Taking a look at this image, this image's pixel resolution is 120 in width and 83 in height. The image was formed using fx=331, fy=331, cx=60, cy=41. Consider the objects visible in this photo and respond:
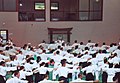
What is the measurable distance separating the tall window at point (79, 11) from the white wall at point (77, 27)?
1.59ft

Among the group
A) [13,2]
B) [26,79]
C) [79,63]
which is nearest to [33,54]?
[79,63]

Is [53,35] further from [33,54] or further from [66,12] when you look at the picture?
[33,54]

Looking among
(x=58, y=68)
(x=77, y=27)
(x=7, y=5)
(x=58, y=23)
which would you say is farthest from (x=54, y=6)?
Result: (x=58, y=68)

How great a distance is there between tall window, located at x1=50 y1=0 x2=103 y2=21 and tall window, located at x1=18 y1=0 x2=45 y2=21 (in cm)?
75

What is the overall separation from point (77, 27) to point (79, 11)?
4.34ft

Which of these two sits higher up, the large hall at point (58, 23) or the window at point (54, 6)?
the window at point (54, 6)

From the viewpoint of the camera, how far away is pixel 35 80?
12117 millimetres

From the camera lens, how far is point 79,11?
24516 millimetres

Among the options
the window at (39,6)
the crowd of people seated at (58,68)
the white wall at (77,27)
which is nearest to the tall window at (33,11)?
the window at (39,6)

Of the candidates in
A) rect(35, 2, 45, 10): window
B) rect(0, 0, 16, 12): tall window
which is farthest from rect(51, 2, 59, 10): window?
rect(0, 0, 16, 12): tall window

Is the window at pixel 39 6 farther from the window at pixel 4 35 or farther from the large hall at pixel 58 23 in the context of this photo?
the window at pixel 4 35

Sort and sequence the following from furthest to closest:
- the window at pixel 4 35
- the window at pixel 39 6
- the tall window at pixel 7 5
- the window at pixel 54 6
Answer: the window at pixel 54 6 < the window at pixel 39 6 < the tall window at pixel 7 5 < the window at pixel 4 35

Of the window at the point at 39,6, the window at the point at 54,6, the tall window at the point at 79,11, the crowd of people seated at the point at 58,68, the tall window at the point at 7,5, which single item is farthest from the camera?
the window at the point at 54,6

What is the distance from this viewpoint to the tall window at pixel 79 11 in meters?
24.3
